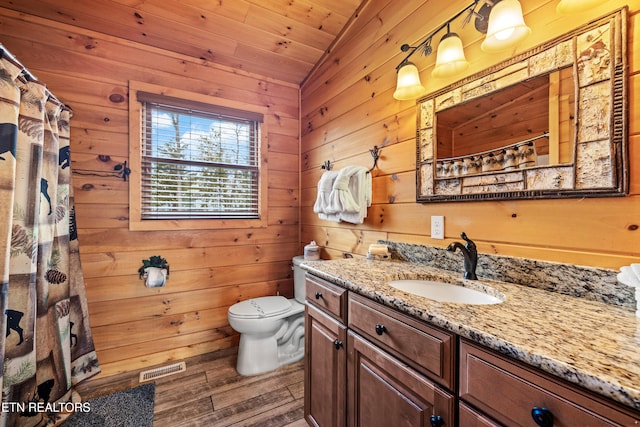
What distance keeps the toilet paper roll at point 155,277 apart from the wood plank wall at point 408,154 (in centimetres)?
117

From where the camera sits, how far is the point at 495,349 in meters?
0.60

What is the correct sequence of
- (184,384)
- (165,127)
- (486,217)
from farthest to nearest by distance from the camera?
(165,127), (184,384), (486,217)

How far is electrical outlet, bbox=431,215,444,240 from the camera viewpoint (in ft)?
4.32

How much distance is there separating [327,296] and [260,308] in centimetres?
94

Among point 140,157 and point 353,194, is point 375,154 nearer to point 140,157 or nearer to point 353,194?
point 353,194

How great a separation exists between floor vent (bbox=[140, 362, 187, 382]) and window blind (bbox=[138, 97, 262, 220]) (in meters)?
1.11

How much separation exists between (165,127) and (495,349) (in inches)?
94.5

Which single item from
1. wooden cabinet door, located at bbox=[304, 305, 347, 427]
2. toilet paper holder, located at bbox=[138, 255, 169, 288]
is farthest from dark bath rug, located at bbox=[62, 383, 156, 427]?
wooden cabinet door, located at bbox=[304, 305, 347, 427]

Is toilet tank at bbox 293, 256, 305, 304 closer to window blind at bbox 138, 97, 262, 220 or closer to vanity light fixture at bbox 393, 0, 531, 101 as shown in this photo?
window blind at bbox 138, 97, 262, 220

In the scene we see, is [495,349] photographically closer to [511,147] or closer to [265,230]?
[511,147]

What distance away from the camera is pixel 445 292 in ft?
3.76

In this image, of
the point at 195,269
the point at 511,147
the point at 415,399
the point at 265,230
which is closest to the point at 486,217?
the point at 511,147

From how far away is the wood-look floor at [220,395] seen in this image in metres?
1.52

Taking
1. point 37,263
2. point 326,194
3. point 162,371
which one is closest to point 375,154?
point 326,194
